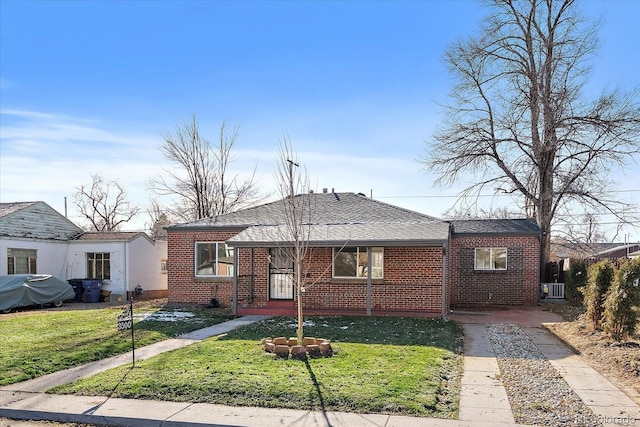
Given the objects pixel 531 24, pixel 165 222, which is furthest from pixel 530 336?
pixel 165 222

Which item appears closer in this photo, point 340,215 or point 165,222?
point 340,215

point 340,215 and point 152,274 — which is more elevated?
point 340,215

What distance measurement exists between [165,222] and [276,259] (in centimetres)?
3481

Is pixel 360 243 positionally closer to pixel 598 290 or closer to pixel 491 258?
pixel 598 290

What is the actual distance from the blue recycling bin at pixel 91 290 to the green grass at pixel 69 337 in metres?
4.83

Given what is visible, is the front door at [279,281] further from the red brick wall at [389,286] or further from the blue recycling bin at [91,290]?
the blue recycling bin at [91,290]

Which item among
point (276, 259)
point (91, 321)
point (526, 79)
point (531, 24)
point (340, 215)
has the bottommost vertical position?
point (91, 321)

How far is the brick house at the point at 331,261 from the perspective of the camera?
48.8 feet

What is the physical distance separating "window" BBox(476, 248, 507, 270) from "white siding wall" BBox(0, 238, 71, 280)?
1775cm

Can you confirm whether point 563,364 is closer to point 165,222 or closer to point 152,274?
point 152,274

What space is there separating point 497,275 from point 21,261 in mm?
18873

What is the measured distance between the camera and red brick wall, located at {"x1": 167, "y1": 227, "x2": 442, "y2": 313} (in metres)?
15.3

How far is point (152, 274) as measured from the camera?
23766 millimetres

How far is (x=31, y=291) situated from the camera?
740 inches
